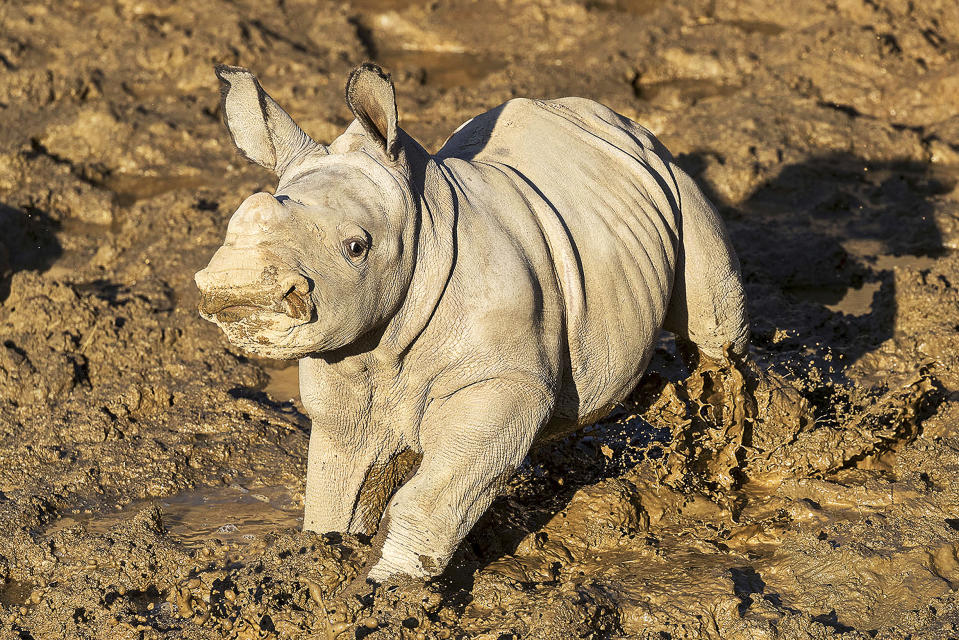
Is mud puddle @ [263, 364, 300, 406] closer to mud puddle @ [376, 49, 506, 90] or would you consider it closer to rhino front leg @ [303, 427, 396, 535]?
rhino front leg @ [303, 427, 396, 535]

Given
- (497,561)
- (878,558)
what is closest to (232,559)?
(497,561)

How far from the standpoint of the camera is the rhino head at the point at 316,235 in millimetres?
3098

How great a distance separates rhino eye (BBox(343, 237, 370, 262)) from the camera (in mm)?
3215

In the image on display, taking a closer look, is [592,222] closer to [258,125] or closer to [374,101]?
[374,101]

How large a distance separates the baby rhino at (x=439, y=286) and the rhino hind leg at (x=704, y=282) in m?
0.02

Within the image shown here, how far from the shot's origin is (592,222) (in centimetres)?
398

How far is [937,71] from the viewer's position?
29.9 ft

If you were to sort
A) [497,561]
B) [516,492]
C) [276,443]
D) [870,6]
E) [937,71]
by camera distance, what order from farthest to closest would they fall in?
[870,6] → [937,71] → [276,443] → [516,492] → [497,561]

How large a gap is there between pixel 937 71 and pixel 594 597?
6778mm

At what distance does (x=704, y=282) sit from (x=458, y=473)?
4.74ft

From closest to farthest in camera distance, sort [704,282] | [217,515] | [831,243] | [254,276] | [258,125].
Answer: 1. [254,276]
2. [258,125]
3. [704,282]
4. [217,515]
5. [831,243]

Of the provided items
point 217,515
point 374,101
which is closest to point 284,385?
point 217,515

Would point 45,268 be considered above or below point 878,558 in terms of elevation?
below

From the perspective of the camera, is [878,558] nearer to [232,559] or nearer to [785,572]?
[785,572]
